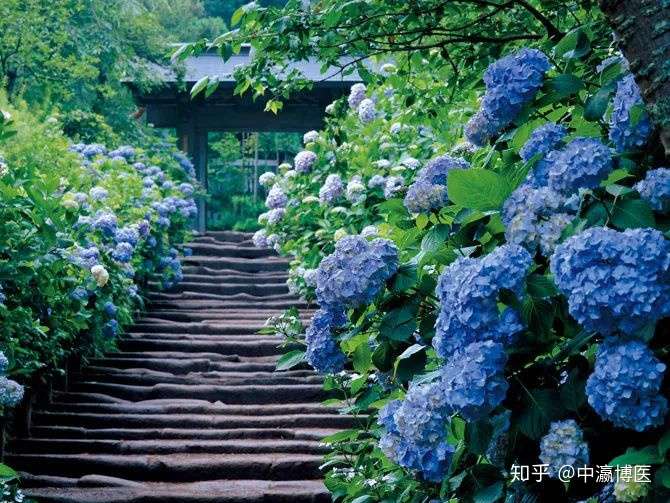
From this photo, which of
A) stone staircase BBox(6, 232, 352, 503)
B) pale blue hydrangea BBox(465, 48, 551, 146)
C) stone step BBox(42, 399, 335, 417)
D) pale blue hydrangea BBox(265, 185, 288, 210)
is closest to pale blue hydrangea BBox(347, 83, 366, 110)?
pale blue hydrangea BBox(265, 185, 288, 210)

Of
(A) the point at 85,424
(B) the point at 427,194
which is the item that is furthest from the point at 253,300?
(B) the point at 427,194

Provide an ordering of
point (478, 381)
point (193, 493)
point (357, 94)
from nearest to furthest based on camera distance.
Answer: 1. point (478, 381)
2. point (193, 493)
3. point (357, 94)

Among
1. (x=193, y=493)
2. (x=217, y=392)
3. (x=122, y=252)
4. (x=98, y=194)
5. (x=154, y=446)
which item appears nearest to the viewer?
(x=193, y=493)

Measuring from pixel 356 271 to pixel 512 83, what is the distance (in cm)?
46

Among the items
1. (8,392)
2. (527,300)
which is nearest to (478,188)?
(527,300)

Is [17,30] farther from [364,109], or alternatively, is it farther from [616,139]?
[616,139]

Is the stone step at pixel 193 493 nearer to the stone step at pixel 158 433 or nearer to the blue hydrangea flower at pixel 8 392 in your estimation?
the stone step at pixel 158 433

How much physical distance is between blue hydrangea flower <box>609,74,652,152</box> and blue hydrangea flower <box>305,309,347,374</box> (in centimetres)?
72

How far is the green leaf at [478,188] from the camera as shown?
5.06ft

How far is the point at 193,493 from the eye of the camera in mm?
4184

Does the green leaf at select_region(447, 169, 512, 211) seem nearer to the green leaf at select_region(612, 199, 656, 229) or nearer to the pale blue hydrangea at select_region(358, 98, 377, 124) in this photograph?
the green leaf at select_region(612, 199, 656, 229)

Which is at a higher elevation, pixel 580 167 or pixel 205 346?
pixel 580 167

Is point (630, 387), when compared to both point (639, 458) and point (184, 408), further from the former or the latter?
point (184, 408)

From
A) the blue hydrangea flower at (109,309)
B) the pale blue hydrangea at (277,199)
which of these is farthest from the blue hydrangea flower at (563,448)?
the pale blue hydrangea at (277,199)
